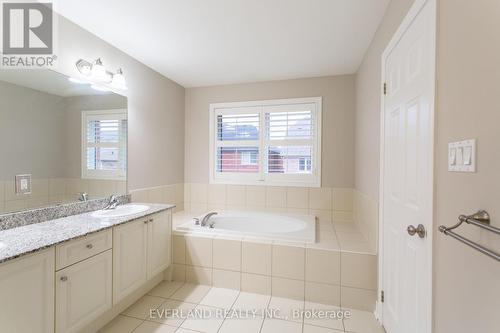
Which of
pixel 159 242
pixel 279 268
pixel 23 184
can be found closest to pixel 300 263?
pixel 279 268

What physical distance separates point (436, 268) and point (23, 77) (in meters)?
2.76

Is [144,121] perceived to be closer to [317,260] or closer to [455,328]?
[317,260]

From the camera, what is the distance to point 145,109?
105 inches

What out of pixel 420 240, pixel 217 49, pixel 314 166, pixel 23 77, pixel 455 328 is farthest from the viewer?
pixel 314 166

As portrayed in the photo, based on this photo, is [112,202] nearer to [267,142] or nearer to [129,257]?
[129,257]

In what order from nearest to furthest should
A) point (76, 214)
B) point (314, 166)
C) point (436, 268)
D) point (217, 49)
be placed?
point (436, 268)
point (76, 214)
point (217, 49)
point (314, 166)

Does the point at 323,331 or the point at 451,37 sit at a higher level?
the point at 451,37

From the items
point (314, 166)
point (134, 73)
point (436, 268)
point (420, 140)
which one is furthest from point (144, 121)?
point (436, 268)

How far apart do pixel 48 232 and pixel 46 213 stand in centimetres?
43

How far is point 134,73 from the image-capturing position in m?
2.52

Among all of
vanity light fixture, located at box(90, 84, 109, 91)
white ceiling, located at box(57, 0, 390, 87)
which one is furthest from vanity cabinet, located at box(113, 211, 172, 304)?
white ceiling, located at box(57, 0, 390, 87)

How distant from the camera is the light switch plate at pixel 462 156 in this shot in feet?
2.50

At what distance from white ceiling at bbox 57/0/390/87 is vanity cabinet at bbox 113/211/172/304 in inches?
65.1

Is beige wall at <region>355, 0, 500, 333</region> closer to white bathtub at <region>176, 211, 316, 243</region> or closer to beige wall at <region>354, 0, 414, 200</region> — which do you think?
beige wall at <region>354, 0, 414, 200</region>
